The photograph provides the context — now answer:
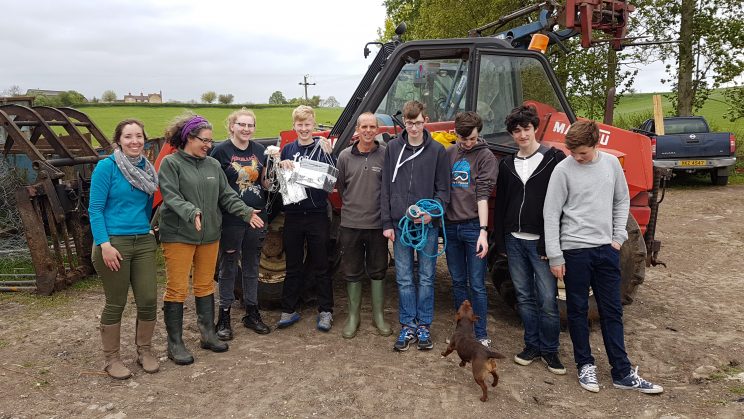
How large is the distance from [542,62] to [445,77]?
85cm

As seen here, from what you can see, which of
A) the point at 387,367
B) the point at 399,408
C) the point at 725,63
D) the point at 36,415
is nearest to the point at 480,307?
the point at 387,367

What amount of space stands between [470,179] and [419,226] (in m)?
0.49

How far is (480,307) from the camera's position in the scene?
4.28m

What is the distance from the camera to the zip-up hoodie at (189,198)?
3.89 metres

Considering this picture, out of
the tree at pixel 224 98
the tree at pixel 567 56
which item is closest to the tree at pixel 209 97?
the tree at pixel 224 98

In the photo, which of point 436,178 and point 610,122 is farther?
point 610,122

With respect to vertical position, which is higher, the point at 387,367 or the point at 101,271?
the point at 101,271

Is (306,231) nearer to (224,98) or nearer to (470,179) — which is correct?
(470,179)

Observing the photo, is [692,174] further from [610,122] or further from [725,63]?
[610,122]

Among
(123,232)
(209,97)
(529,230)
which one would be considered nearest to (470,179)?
(529,230)

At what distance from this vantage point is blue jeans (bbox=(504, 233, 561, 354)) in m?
3.86

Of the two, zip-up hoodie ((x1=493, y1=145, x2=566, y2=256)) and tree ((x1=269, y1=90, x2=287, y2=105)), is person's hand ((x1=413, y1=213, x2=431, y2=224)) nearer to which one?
zip-up hoodie ((x1=493, y1=145, x2=566, y2=256))

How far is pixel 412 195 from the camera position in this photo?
416 cm

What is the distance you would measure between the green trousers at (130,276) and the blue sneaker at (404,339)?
68.5 inches
